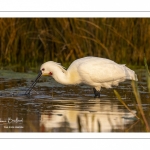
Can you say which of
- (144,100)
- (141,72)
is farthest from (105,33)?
(144,100)

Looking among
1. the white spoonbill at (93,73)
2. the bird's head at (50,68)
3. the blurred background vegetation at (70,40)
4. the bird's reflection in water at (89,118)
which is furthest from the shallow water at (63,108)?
the blurred background vegetation at (70,40)

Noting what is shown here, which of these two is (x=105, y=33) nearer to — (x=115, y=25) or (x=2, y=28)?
(x=115, y=25)

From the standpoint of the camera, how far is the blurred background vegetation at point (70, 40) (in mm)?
16891

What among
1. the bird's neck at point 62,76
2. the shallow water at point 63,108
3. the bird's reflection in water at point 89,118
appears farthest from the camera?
the bird's neck at point 62,76

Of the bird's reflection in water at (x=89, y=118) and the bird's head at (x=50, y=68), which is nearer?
the bird's reflection in water at (x=89, y=118)

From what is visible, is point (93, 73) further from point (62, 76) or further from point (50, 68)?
point (50, 68)

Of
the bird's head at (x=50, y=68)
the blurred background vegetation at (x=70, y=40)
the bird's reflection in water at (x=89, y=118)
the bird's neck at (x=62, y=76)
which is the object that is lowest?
the bird's reflection in water at (x=89, y=118)

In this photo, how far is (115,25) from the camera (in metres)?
17.0

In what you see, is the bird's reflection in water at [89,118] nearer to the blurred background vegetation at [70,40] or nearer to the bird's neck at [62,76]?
the bird's neck at [62,76]

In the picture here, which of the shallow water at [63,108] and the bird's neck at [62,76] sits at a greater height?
the bird's neck at [62,76]

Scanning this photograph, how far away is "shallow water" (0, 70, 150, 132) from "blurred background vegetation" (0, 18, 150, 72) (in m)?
1.88

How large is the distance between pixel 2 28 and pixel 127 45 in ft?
11.6

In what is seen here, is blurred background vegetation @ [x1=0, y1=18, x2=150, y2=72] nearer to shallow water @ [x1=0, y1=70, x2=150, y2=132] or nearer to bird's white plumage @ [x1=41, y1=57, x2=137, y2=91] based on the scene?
shallow water @ [x1=0, y1=70, x2=150, y2=132]

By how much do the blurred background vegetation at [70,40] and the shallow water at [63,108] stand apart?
1.88 m
